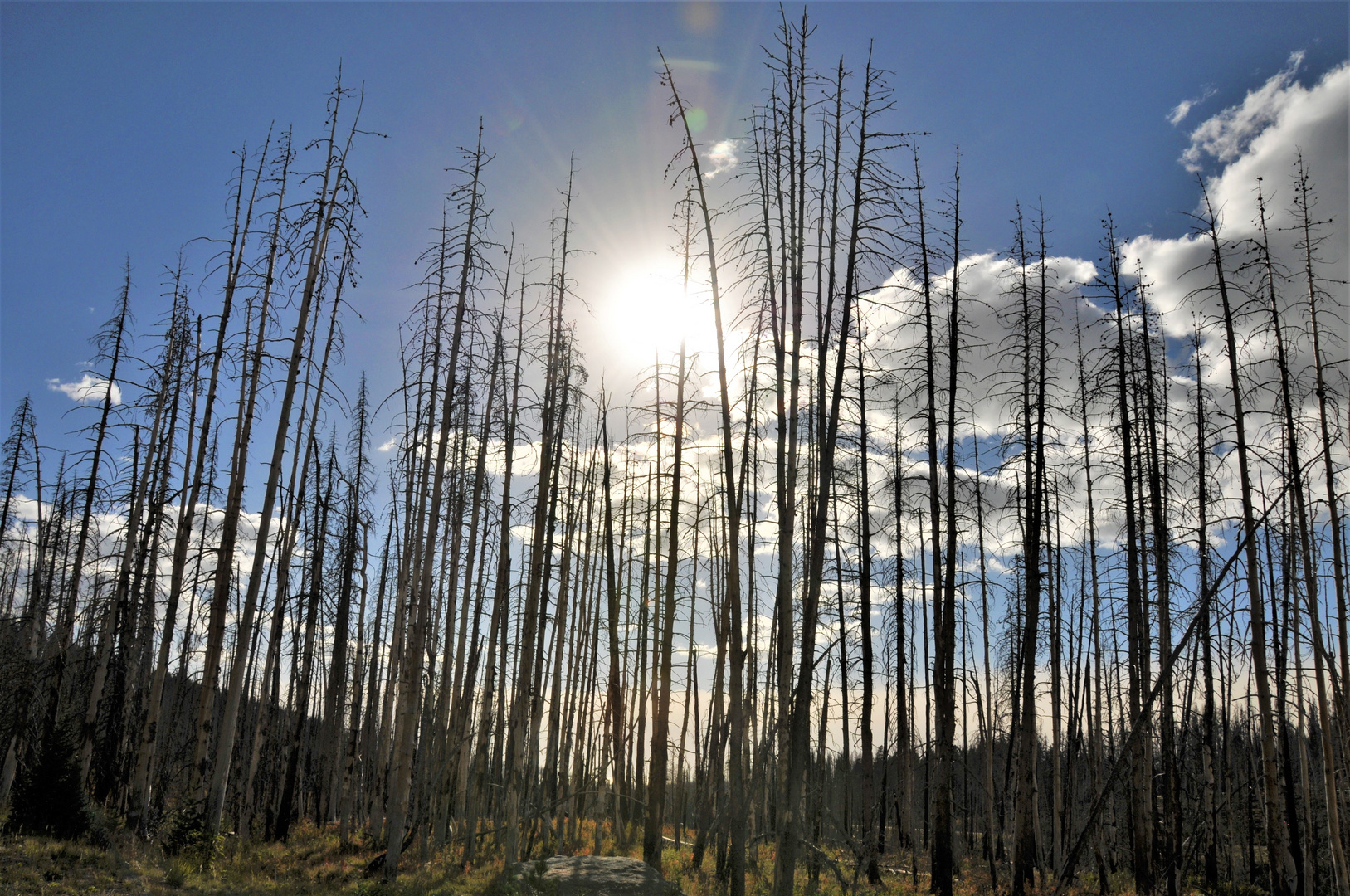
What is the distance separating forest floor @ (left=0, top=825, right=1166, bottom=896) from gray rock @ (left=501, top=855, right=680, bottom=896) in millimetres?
694

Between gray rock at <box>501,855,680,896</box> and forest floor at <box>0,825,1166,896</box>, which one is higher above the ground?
gray rock at <box>501,855,680,896</box>

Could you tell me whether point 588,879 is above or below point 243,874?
above

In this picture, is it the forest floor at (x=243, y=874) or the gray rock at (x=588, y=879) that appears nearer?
the forest floor at (x=243, y=874)

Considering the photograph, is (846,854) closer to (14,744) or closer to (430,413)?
(430,413)

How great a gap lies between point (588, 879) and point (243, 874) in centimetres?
592

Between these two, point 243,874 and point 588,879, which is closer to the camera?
point 588,879

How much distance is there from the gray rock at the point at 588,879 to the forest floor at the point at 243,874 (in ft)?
2.28

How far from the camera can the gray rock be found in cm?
1111

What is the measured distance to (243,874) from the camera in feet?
41.3

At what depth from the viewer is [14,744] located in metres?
18.1

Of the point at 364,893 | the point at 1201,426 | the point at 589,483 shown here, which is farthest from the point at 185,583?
the point at 1201,426

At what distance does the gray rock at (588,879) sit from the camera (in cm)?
1111

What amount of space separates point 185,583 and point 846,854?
2205cm

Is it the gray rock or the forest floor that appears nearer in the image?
the forest floor
